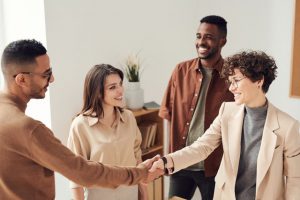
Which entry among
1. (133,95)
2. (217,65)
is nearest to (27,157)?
(217,65)

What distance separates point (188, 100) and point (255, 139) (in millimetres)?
700

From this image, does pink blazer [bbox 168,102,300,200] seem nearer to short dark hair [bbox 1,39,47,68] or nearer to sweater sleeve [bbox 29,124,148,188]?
sweater sleeve [bbox 29,124,148,188]

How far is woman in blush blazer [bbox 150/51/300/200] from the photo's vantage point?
192cm

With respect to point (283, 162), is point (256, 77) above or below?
above

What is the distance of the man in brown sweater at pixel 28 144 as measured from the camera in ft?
4.77

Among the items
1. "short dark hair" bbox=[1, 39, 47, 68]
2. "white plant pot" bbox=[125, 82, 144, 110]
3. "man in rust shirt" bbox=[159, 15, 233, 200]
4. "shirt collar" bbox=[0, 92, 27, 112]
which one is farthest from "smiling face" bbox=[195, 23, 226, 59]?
"shirt collar" bbox=[0, 92, 27, 112]

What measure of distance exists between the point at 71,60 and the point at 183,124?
1107 mm

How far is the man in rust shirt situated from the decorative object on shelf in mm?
738

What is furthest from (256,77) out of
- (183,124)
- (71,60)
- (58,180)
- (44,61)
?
(58,180)

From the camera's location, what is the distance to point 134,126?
8.11ft

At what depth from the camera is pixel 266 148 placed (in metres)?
1.93

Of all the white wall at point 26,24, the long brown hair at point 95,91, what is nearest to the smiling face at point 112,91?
the long brown hair at point 95,91

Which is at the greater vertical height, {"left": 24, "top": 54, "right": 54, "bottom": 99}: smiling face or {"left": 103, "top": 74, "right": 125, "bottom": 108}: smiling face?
{"left": 24, "top": 54, "right": 54, "bottom": 99}: smiling face

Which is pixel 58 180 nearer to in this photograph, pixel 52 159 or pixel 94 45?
pixel 94 45
